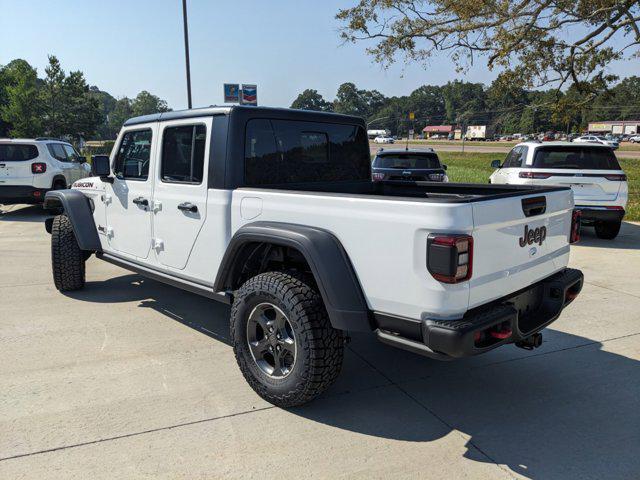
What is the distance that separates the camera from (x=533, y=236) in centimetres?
316

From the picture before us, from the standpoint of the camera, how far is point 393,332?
285 cm

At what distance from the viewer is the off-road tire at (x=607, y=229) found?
906 cm

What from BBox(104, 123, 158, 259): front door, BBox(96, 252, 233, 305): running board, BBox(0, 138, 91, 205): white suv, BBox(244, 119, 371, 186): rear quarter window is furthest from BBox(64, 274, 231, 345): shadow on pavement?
BBox(0, 138, 91, 205): white suv

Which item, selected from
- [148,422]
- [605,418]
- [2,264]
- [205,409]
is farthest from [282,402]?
[2,264]

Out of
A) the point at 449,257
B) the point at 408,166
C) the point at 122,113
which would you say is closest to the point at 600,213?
the point at 408,166

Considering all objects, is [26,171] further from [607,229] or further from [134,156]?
[607,229]

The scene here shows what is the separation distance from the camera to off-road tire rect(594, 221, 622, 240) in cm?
906

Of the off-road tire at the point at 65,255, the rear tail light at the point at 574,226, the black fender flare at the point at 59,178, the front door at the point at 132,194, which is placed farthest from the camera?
the black fender flare at the point at 59,178

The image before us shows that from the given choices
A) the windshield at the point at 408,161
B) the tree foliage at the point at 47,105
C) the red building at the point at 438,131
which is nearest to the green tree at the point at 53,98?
the tree foliage at the point at 47,105

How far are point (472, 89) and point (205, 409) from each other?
165240mm

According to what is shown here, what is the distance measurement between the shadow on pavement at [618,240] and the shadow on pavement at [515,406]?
491cm

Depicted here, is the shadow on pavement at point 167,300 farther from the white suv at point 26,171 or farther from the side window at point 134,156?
the white suv at point 26,171

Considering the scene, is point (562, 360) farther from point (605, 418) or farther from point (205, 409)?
point (205, 409)

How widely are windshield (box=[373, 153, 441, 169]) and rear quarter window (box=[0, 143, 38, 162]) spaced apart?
24.8ft
